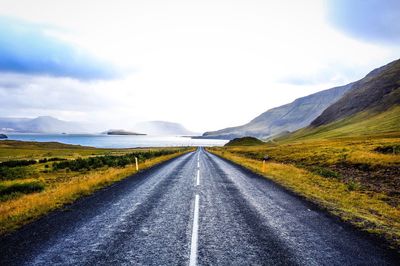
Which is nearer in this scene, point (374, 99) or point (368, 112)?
point (368, 112)

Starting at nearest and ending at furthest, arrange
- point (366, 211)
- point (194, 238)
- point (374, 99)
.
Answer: point (194, 238), point (366, 211), point (374, 99)

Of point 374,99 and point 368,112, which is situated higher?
point 374,99

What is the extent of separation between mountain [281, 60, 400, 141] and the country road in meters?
107

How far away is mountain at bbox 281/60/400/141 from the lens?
371 feet

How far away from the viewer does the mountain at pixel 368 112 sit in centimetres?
11300

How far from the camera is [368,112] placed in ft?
483

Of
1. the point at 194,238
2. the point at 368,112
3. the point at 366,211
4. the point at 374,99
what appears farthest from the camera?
the point at 374,99

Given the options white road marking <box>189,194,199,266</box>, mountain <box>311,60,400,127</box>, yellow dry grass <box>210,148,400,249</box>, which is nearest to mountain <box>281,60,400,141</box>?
mountain <box>311,60,400,127</box>

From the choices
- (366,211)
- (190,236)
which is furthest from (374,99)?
(190,236)

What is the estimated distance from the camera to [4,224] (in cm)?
826

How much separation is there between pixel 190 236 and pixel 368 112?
6611 inches

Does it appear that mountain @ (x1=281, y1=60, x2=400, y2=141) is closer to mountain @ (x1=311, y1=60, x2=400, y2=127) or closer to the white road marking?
mountain @ (x1=311, y1=60, x2=400, y2=127)

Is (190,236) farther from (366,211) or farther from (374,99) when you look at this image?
(374,99)

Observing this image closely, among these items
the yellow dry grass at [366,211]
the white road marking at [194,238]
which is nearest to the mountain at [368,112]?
the yellow dry grass at [366,211]
